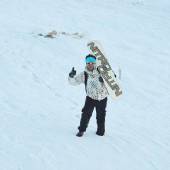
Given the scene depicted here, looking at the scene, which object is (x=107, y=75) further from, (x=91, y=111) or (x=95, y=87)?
(x=91, y=111)

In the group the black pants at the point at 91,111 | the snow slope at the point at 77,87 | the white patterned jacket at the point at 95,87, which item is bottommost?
the snow slope at the point at 77,87

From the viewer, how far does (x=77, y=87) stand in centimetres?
1212

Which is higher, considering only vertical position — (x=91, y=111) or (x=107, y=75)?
(x=107, y=75)

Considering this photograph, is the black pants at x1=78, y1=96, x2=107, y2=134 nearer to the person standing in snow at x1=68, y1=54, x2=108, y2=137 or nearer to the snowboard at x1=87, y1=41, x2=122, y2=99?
the person standing in snow at x1=68, y1=54, x2=108, y2=137

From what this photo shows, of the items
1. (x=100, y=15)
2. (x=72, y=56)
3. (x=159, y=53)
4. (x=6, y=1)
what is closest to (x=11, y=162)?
(x=72, y=56)

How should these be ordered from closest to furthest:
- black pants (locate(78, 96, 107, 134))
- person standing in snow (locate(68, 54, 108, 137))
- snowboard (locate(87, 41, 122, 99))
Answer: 1. person standing in snow (locate(68, 54, 108, 137))
2. snowboard (locate(87, 41, 122, 99))
3. black pants (locate(78, 96, 107, 134))

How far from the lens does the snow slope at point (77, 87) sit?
8.42 meters

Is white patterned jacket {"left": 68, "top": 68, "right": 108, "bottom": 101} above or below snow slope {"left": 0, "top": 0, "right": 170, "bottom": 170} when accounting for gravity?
above

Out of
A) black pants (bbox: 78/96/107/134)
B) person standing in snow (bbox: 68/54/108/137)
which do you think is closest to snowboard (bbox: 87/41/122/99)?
person standing in snow (bbox: 68/54/108/137)

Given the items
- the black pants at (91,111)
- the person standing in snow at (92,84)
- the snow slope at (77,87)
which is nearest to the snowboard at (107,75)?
the person standing in snow at (92,84)

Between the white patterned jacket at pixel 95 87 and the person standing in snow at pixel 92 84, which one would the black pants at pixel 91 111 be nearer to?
the person standing in snow at pixel 92 84

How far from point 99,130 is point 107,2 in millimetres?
12693

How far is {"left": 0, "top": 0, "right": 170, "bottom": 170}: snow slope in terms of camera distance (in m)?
8.42

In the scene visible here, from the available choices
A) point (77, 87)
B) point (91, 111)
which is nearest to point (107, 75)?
point (91, 111)
